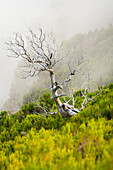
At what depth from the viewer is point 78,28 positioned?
136000 mm

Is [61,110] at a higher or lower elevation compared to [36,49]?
lower

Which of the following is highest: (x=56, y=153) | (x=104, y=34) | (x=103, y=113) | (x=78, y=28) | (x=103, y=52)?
(x=78, y=28)

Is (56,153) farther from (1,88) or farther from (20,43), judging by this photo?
(1,88)

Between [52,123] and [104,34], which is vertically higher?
[104,34]

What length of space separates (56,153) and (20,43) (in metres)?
5.14

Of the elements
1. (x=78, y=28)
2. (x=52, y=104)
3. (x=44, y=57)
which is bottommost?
(x=52, y=104)

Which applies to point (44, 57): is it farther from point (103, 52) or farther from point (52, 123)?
point (103, 52)

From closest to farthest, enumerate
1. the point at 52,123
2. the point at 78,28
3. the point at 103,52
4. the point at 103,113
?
the point at 103,113, the point at 52,123, the point at 103,52, the point at 78,28

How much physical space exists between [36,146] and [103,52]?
8158cm

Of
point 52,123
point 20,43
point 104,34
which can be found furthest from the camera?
point 104,34

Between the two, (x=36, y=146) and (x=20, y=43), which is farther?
(x=20, y=43)

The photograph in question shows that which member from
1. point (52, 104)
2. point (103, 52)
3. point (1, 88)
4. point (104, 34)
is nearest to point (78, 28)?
point (104, 34)

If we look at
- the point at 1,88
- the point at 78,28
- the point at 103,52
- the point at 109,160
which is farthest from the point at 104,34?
the point at 1,88

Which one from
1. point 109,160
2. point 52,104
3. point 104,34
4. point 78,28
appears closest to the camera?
point 109,160
